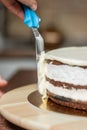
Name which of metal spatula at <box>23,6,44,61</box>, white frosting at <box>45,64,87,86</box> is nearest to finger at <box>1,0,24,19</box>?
metal spatula at <box>23,6,44,61</box>

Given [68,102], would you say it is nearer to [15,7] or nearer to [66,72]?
[66,72]

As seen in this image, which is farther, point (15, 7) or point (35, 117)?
point (15, 7)

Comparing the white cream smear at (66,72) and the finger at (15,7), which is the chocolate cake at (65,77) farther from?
the finger at (15,7)

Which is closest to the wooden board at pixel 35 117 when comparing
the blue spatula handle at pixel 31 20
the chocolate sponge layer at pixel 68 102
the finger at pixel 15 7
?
the chocolate sponge layer at pixel 68 102

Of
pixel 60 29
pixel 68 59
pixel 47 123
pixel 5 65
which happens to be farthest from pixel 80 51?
pixel 60 29

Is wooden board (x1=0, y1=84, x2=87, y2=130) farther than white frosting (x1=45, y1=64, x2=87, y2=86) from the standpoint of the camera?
No

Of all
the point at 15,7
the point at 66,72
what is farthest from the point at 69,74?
the point at 15,7

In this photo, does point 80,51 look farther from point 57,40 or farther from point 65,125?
point 57,40

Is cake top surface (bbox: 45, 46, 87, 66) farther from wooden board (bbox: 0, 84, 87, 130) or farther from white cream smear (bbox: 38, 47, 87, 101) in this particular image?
wooden board (bbox: 0, 84, 87, 130)
